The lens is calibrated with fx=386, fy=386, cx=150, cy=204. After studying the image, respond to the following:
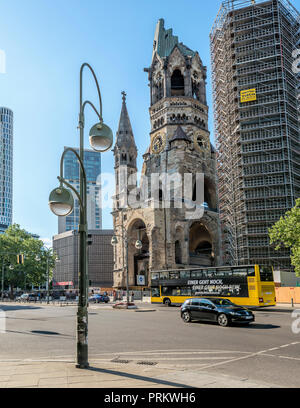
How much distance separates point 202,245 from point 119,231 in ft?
55.3

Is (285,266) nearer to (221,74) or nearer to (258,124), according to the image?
(258,124)

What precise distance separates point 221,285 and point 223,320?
37.4ft

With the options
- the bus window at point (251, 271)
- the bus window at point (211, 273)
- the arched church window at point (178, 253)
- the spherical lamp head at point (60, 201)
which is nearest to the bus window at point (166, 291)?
the bus window at point (211, 273)

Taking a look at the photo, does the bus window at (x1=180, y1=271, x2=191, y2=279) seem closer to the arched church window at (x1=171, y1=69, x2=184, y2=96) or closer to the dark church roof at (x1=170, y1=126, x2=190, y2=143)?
the dark church roof at (x1=170, y1=126, x2=190, y2=143)

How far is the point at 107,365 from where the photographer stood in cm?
930

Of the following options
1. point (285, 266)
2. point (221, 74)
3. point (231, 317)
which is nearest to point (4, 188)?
point (221, 74)

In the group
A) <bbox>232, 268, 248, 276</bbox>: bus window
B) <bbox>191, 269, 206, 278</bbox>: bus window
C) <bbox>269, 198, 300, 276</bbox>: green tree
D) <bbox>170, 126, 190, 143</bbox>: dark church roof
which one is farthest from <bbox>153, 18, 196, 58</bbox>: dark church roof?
<bbox>232, 268, 248, 276</bbox>: bus window

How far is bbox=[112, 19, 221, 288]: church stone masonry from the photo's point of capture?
200 ft

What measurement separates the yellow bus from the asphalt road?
27.1ft

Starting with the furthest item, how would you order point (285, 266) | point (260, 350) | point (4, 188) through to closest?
point (4, 188) → point (285, 266) → point (260, 350)

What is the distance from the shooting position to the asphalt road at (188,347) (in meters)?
9.34

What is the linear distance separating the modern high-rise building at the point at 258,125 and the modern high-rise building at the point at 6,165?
142760mm

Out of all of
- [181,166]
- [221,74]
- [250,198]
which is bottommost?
[250,198]

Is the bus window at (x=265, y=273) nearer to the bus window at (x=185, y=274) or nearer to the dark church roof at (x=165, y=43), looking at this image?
the bus window at (x=185, y=274)
